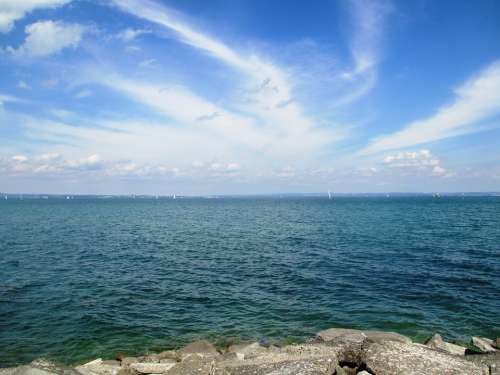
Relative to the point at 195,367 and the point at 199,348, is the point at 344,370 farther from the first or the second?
the point at 199,348

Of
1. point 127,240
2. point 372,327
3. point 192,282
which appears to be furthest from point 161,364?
point 127,240

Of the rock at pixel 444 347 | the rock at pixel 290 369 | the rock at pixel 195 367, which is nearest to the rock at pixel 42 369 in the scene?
the rock at pixel 195 367

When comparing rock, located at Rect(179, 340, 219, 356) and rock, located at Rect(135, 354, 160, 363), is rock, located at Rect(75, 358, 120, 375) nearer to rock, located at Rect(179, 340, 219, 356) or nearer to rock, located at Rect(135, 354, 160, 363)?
rock, located at Rect(135, 354, 160, 363)

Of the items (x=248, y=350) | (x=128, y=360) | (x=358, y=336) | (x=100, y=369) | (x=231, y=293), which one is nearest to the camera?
(x=100, y=369)

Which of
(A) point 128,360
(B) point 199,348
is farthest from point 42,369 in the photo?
(B) point 199,348

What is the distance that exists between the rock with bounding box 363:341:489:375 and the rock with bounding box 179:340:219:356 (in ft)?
31.6

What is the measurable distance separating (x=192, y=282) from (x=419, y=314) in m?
18.9

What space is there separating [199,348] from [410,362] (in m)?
11.5

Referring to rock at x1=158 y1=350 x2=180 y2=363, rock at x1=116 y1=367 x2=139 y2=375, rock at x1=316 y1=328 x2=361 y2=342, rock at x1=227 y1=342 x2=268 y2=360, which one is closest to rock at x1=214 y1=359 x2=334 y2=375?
rock at x1=227 y1=342 x2=268 y2=360

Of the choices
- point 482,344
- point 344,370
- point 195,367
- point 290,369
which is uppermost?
point 290,369

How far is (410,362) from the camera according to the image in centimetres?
934

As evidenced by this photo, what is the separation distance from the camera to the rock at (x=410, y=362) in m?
9.05

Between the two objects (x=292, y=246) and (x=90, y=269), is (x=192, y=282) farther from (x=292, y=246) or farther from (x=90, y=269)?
(x=292, y=246)

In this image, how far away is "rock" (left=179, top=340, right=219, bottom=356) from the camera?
56.6 ft
